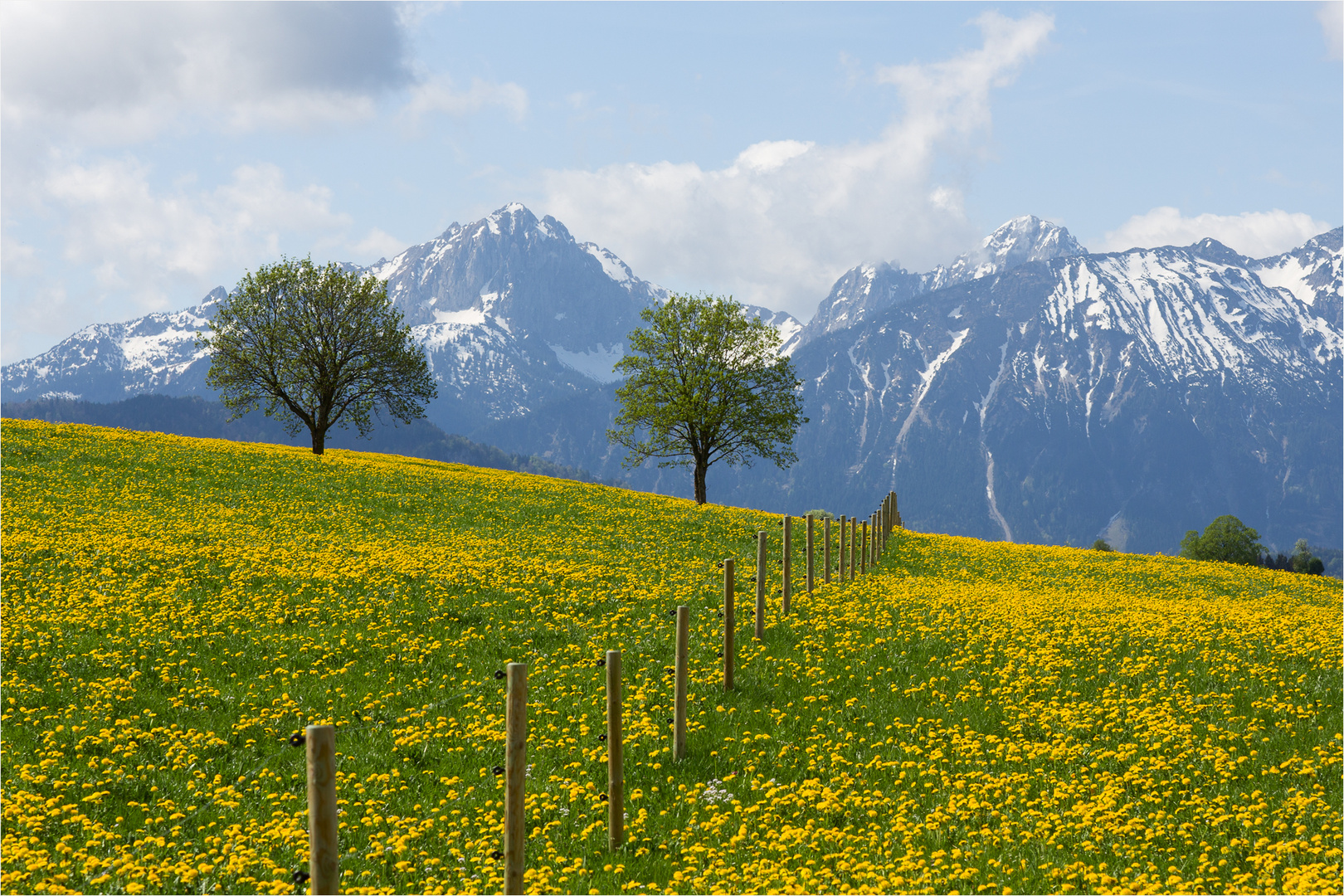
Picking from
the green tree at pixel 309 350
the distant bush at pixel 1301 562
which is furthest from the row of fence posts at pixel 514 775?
the distant bush at pixel 1301 562

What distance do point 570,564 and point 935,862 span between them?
55.6 feet

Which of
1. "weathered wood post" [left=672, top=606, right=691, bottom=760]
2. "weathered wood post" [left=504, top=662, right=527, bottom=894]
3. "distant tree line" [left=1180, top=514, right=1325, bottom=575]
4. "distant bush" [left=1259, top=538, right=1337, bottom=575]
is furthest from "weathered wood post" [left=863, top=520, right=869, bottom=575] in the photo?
"distant bush" [left=1259, top=538, right=1337, bottom=575]

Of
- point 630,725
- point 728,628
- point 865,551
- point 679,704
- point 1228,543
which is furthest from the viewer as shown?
point 1228,543

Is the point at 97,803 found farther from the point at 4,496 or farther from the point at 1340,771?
the point at 4,496

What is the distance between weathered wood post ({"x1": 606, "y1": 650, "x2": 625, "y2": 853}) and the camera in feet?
32.0

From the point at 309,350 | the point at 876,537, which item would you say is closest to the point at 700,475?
the point at 876,537

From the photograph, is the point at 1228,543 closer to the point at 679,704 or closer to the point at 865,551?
the point at 865,551

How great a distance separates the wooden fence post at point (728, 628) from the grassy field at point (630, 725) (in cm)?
29

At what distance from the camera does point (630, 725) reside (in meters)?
13.3

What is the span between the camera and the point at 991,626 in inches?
801

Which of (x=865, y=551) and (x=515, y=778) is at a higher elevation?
(x=865, y=551)

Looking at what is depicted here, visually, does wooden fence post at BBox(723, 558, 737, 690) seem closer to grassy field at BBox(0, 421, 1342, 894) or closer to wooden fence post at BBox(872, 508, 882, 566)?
grassy field at BBox(0, 421, 1342, 894)

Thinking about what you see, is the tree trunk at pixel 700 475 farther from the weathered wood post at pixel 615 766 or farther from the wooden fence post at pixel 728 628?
the weathered wood post at pixel 615 766

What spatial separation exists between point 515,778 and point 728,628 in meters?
6.95
